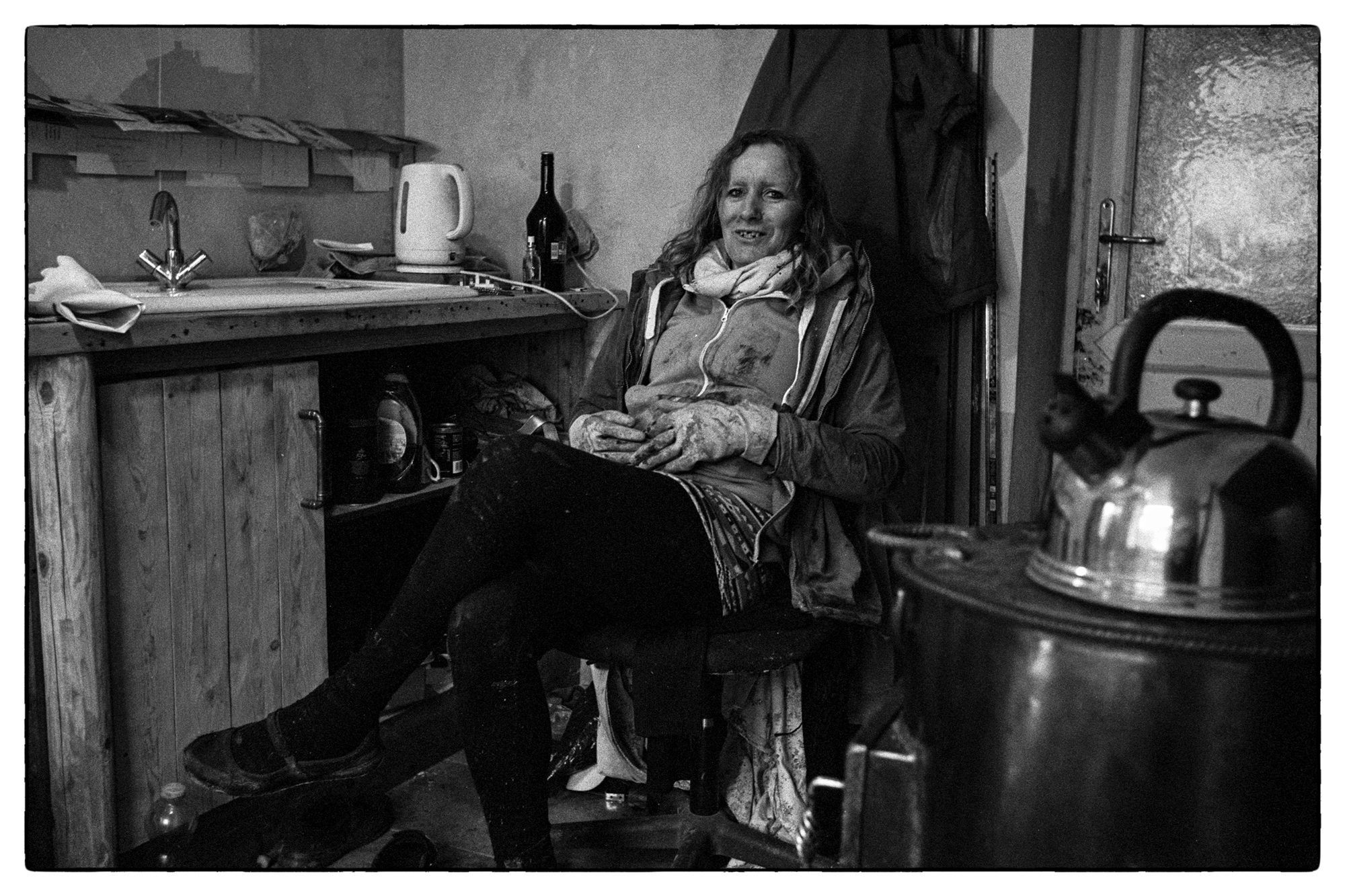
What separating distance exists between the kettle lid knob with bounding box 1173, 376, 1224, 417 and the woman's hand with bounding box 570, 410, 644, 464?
102cm

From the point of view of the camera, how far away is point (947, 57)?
2.20 metres

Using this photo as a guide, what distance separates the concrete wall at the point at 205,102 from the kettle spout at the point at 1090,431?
1.49 m

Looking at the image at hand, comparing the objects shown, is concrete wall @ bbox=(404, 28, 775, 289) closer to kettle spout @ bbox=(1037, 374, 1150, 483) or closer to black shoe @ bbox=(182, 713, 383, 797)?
black shoe @ bbox=(182, 713, 383, 797)

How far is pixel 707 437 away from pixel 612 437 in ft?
0.56

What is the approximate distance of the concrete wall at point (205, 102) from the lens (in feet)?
7.18

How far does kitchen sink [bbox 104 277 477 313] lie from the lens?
6.48ft

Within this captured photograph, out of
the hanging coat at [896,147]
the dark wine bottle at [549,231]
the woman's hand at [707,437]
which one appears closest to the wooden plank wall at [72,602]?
the woman's hand at [707,437]

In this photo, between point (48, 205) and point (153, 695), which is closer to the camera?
point (153, 695)

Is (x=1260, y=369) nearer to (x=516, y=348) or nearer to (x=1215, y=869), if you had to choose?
(x=1215, y=869)

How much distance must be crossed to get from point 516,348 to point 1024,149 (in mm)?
1143

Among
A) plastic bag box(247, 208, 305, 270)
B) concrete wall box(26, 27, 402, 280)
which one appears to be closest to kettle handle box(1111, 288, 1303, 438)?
concrete wall box(26, 27, 402, 280)

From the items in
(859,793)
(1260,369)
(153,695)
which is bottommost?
(153,695)

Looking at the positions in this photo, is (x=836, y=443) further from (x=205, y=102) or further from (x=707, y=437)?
(x=205, y=102)

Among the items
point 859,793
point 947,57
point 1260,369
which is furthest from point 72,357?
point 1260,369
